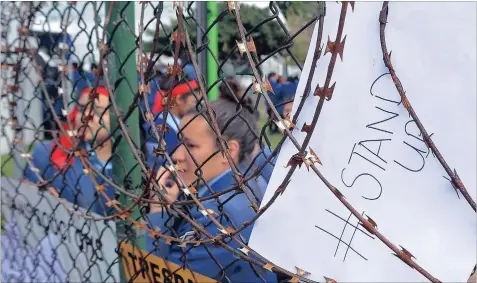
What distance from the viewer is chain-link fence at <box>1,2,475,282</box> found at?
813 millimetres

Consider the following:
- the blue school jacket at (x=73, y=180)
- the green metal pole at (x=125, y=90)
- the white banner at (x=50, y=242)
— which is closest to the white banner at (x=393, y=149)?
the green metal pole at (x=125, y=90)

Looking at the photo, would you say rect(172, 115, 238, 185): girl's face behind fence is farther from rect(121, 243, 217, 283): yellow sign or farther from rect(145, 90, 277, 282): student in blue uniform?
rect(121, 243, 217, 283): yellow sign

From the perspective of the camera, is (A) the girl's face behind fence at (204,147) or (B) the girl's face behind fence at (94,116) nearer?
(B) the girl's face behind fence at (94,116)

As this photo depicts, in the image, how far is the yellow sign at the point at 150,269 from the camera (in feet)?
3.71

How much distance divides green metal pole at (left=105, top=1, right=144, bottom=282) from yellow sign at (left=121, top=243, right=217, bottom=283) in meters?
0.03

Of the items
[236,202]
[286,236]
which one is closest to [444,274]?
[286,236]

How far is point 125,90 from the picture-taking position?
1.22 m

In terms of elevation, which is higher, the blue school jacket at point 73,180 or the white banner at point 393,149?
the blue school jacket at point 73,180

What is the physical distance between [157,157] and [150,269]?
14.0 inches

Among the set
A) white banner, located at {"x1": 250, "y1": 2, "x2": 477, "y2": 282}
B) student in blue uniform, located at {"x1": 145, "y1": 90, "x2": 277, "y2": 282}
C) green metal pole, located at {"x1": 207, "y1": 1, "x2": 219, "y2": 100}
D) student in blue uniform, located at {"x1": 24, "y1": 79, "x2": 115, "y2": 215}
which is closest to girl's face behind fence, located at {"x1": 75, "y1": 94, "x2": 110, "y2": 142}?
student in blue uniform, located at {"x1": 24, "y1": 79, "x2": 115, "y2": 215}

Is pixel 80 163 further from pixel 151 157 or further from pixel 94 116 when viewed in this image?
pixel 151 157

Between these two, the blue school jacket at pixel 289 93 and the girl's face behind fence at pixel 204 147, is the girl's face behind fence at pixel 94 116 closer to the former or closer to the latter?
the girl's face behind fence at pixel 204 147

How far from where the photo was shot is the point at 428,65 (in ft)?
Result: 2.15

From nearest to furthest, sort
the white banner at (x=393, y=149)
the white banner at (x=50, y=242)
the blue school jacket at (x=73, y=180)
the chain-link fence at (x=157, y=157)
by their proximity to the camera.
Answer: the white banner at (x=393, y=149) → the chain-link fence at (x=157, y=157) → the white banner at (x=50, y=242) → the blue school jacket at (x=73, y=180)
